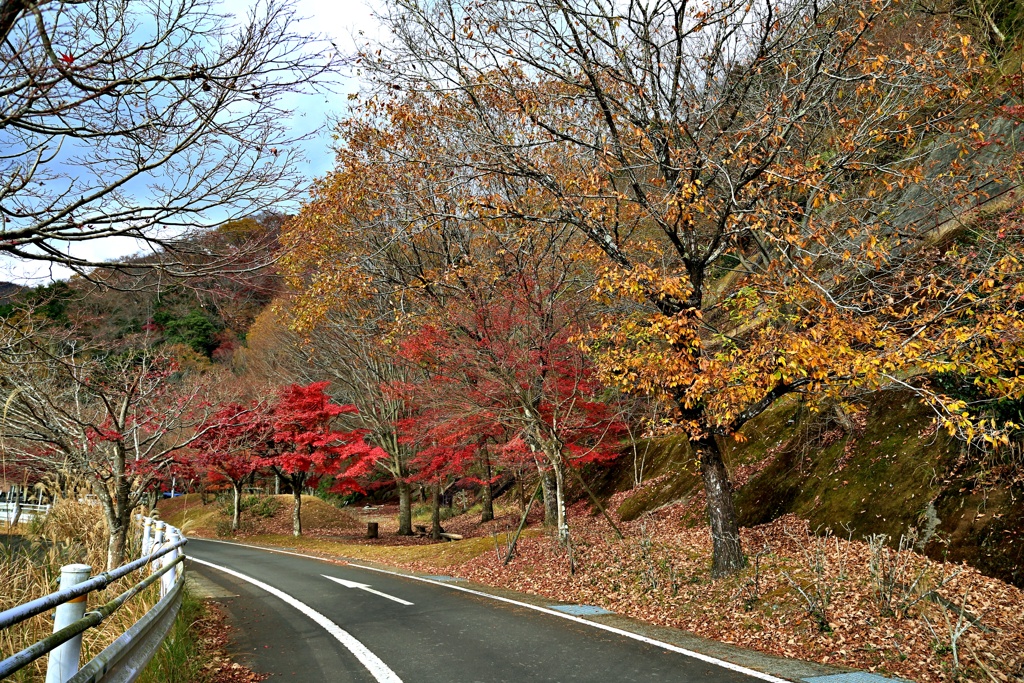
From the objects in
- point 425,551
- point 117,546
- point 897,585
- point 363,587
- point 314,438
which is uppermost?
point 314,438

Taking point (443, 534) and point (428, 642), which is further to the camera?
point (443, 534)

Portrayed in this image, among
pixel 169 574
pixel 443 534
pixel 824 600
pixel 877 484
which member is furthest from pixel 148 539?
pixel 443 534

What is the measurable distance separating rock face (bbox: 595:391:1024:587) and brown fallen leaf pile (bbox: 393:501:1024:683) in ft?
1.49

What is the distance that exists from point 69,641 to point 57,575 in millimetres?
6661

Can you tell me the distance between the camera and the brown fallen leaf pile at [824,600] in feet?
20.4

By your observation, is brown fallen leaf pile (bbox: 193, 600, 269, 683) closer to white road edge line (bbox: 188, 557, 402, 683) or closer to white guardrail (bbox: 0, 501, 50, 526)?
white road edge line (bbox: 188, 557, 402, 683)

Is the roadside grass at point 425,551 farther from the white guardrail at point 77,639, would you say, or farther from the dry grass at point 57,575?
the white guardrail at point 77,639

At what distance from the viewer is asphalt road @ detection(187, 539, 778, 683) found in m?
5.99

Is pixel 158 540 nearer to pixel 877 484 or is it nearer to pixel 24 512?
pixel 24 512

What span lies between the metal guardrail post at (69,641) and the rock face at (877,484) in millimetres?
8547

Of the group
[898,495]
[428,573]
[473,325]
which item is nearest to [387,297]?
[473,325]

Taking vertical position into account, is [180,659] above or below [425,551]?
above

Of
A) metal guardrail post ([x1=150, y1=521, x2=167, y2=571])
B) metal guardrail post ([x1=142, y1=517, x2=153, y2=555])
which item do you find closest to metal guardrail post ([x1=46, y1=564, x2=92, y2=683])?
metal guardrail post ([x1=150, y1=521, x2=167, y2=571])

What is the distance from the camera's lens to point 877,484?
1104cm
